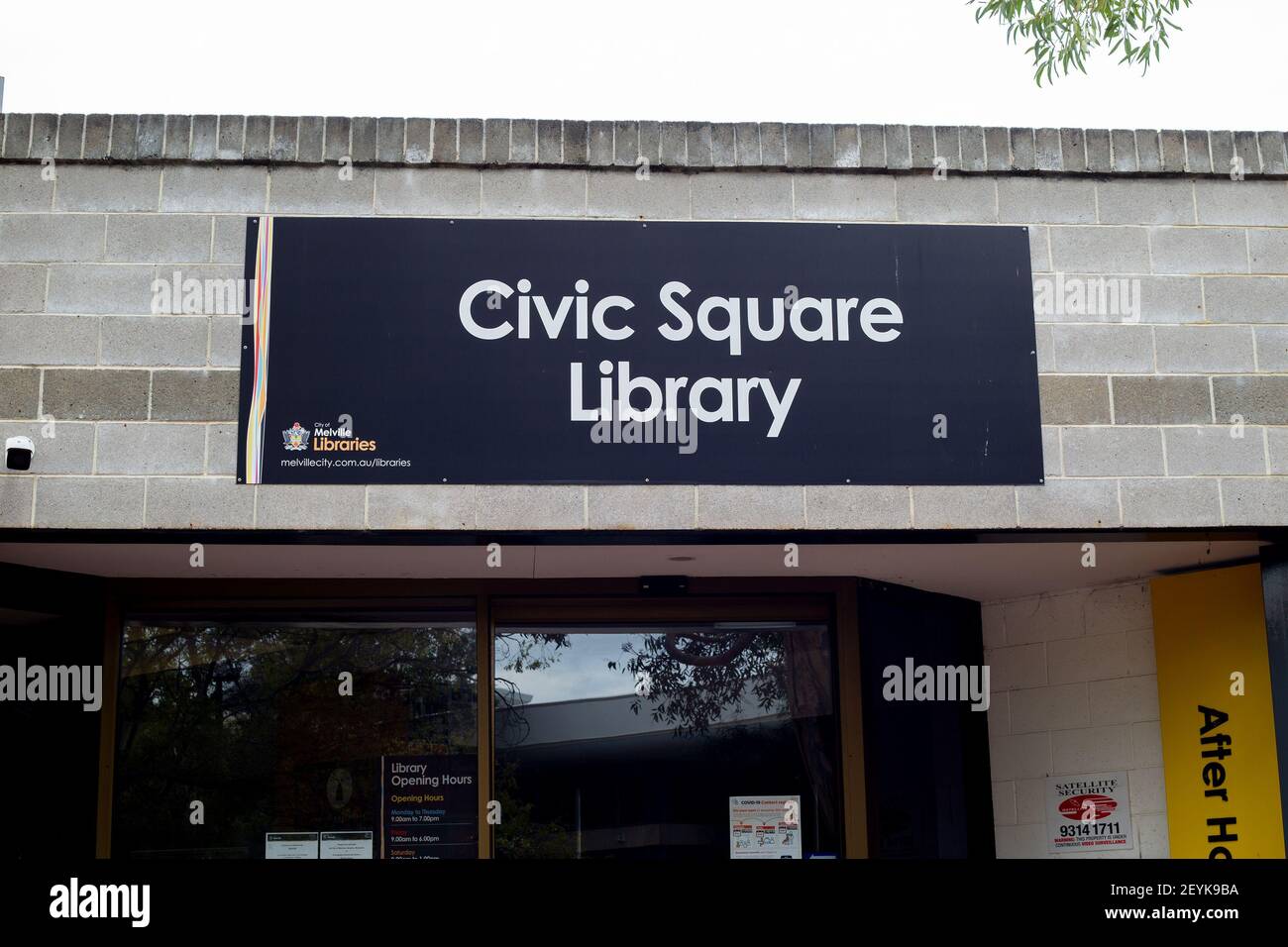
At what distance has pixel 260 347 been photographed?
277 inches

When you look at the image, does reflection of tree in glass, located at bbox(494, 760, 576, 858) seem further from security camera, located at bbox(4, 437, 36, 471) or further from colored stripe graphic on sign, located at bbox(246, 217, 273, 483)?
security camera, located at bbox(4, 437, 36, 471)

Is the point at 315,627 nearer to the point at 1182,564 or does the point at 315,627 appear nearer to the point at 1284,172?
the point at 1182,564

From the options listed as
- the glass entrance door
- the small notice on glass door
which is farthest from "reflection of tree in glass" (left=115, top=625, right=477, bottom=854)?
the small notice on glass door

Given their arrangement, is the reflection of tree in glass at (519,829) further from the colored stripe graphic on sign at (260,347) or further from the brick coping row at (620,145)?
the brick coping row at (620,145)

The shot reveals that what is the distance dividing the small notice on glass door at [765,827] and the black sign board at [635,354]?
2.09 m

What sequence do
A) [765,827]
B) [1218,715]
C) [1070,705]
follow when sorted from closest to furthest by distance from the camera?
1. [1218,715]
2. [765,827]
3. [1070,705]

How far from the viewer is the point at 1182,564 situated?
26.4 feet

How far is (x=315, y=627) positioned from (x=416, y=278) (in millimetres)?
2139

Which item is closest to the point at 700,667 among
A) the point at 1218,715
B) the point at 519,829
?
the point at 519,829

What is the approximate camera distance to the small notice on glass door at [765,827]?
323 inches

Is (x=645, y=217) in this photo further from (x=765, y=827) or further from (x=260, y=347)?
(x=765, y=827)

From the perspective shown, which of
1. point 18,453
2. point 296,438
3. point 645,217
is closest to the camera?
point 18,453

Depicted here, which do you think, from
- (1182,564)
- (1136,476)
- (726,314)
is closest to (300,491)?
(726,314)

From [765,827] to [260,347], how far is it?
3595 mm
